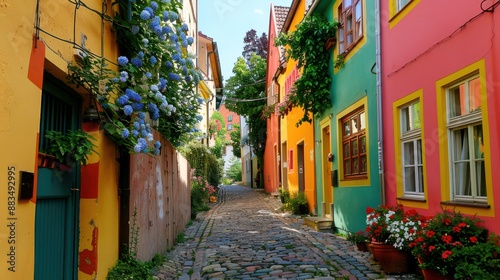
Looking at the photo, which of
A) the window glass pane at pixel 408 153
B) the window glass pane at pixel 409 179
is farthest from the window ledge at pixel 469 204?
the window glass pane at pixel 408 153

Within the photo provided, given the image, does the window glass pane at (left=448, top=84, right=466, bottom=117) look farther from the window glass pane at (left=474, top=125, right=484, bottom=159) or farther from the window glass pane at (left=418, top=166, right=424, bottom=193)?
the window glass pane at (left=418, top=166, right=424, bottom=193)

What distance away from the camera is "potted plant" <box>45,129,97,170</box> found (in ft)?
11.5

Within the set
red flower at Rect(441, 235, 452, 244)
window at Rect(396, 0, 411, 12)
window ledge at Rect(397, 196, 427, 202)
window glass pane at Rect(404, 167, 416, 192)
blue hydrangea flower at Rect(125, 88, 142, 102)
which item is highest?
window at Rect(396, 0, 411, 12)

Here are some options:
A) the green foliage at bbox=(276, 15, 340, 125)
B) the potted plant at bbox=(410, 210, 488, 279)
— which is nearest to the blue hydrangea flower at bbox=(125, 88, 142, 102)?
the potted plant at bbox=(410, 210, 488, 279)

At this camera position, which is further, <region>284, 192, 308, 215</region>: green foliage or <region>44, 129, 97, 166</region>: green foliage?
<region>284, 192, 308, 215</region>: green foliage

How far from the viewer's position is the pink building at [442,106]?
185 inches

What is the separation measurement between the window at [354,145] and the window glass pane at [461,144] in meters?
3.20

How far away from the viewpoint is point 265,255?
25.1 feet

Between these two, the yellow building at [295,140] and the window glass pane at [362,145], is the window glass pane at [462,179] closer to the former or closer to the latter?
Answer: the window glass pane at [362,145]

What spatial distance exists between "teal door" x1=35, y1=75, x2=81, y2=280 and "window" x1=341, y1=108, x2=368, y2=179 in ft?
20.0

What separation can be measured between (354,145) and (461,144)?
412 cm

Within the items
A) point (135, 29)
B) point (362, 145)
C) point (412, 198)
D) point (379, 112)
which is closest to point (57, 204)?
point (135, 29)

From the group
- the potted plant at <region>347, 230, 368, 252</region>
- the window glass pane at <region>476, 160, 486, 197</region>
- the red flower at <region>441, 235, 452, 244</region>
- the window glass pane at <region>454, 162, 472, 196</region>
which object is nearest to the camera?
the red flower at <region>441, 235, 452, 244</region>

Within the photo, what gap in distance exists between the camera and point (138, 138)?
4375 millimetres
